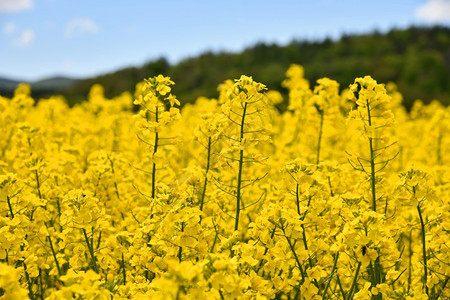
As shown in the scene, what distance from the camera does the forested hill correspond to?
4034cm

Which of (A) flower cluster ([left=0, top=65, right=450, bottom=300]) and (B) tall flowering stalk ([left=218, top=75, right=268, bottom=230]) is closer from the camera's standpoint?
(A) flower cluster ([left=0, top=65, right=450, bottom=300])

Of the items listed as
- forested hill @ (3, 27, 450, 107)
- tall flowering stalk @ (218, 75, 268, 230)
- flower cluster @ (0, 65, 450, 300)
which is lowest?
flower cluster @ (0, 65, 450, 300)

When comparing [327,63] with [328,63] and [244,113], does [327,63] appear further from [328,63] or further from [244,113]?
[244,113]

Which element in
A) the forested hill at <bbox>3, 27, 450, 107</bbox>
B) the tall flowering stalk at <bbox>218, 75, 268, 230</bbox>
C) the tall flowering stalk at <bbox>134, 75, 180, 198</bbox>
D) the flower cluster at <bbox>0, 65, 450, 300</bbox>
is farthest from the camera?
the forested hill at <bbox>3, 27, 450, 107</bbox>

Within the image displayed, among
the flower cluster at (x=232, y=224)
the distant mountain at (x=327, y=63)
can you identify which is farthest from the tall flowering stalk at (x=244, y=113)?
the distant mountain at (x=327, y=63)

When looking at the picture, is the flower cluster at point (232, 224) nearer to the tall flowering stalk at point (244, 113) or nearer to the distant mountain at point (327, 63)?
the tall flowering stalk at point (244, 113)

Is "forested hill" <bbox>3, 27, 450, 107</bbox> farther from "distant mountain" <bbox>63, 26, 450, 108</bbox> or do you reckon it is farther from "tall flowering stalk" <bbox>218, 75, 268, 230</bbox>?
"tall flowering stalk" <bbox>218, 75, 268, 230</bbox>

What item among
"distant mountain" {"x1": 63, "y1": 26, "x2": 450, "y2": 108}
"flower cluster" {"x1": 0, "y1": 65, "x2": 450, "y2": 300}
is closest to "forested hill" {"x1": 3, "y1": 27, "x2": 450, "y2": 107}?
"distant mountain" {"x1": 63, "y1": 26, "x2": 450, "y2": 108}

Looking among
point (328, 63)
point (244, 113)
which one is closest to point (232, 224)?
point (244, 113)

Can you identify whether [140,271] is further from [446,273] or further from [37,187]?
[446,273]

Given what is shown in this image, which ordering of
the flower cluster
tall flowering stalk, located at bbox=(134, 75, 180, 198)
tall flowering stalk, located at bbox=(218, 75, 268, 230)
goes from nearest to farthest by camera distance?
the flower cluster → tall flowering stalk, located at bbox=(218, 75, 268, 230) → tall flowering stalk, located at bbox=(134, 75, 180, 198)

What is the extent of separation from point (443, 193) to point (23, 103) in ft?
20.1

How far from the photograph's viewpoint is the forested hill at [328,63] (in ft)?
132

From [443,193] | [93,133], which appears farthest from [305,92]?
[93,133]
